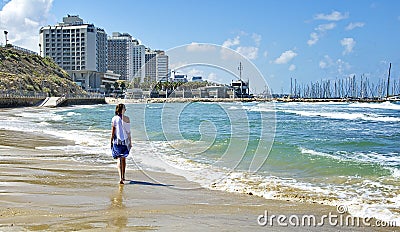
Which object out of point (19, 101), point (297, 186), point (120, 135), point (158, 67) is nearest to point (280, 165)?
point (297, 186)

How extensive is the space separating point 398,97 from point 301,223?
174143mm

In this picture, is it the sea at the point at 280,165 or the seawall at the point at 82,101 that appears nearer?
the sea at the point at 280,165

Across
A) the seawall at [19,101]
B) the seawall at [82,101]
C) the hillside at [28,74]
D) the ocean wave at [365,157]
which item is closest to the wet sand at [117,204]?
the ocean wave at [365,157]

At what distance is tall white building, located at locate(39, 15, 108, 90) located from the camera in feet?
563

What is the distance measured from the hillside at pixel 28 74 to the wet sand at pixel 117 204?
246 ft

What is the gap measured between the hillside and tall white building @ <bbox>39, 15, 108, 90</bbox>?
3751cm

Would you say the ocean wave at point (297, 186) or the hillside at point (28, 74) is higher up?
the hillside at point (28, 74)

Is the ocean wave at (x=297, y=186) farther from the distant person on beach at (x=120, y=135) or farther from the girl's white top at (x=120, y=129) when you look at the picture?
the girl's white top at (x=120, y=129)

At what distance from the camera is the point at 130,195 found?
7387mm

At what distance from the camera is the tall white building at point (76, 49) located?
171750 mm

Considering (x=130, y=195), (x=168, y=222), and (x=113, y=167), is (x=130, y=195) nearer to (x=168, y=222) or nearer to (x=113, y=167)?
(x=168, y=222)

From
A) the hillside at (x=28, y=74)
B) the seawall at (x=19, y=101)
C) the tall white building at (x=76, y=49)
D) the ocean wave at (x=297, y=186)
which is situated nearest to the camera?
the ocean wave at (x=297, y=186)

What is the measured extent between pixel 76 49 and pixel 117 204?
175 metres

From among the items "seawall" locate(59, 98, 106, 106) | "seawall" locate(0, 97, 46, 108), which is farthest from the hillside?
"seawall" locate(0, 97, 46, 108)
